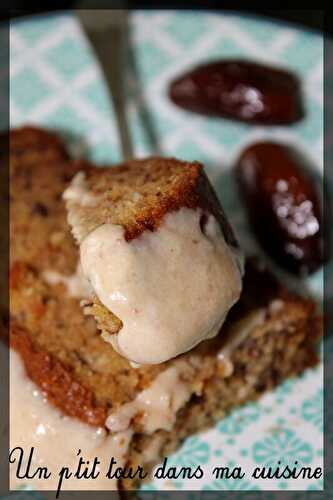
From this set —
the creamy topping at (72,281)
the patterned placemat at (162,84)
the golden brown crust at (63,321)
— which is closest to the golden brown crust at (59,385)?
the golden brown crust at (63,321)

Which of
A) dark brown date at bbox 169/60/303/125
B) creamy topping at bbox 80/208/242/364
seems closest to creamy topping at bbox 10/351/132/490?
creamy topping at bbox 80/208/242/364

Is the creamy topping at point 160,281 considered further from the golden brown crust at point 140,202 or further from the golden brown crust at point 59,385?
the golden brown crust at point 59,385

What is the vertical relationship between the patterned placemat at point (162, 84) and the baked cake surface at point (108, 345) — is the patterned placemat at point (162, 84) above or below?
above

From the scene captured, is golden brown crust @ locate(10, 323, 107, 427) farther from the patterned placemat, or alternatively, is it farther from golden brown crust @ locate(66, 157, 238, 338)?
the patterned placemat

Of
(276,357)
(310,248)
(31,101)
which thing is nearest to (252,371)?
(276,357)

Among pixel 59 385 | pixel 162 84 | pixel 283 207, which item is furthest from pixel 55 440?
pixel 162 84

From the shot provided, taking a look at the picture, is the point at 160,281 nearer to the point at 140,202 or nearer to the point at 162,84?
the point at 140,202
